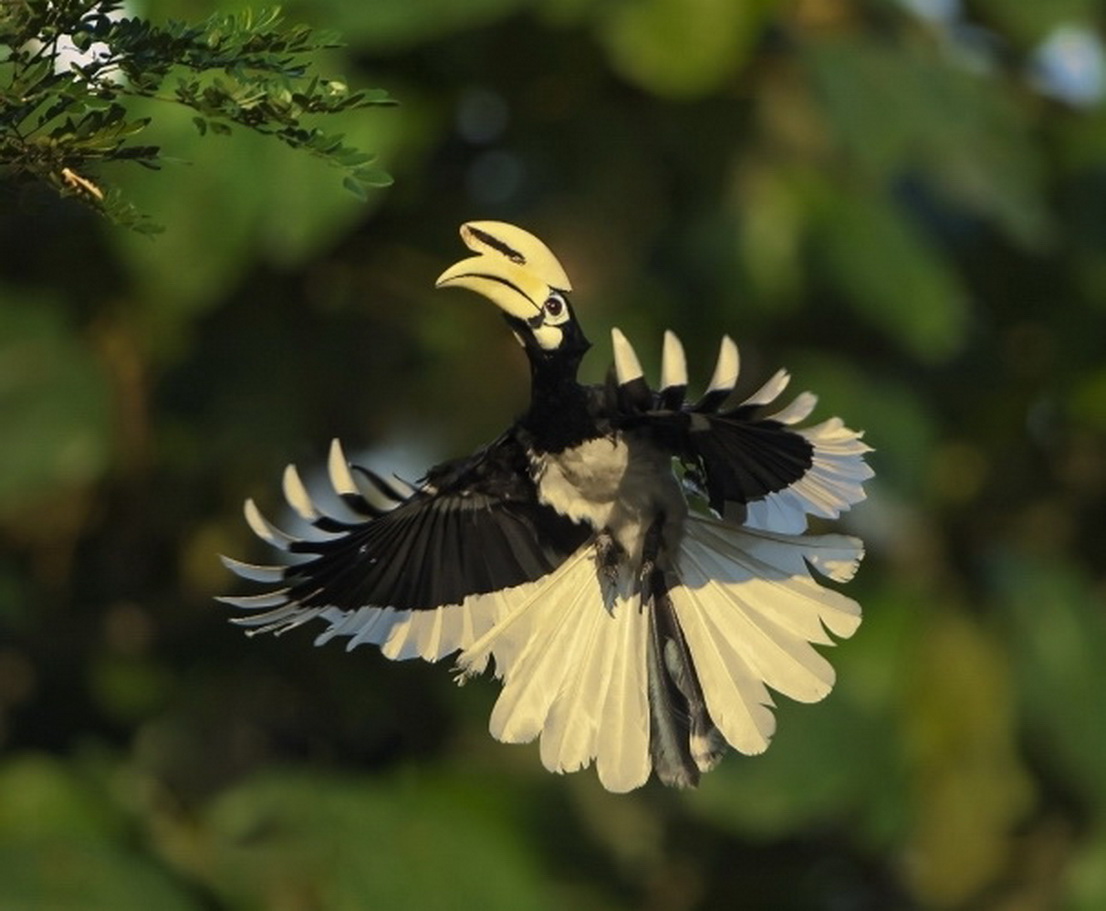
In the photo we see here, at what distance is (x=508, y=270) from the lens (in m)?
2.44

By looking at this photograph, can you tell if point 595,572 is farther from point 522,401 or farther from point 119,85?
point 522,401

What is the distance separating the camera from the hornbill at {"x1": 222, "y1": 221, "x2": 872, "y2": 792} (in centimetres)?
255

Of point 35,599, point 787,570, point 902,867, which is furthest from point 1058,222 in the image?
point 787,570

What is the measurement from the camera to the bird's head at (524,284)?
2.38 metres

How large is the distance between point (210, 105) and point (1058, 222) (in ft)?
18.0

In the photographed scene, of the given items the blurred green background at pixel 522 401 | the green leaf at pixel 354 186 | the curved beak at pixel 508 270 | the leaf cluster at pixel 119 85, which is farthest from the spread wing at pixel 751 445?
the blurred green background at pixel 522 401

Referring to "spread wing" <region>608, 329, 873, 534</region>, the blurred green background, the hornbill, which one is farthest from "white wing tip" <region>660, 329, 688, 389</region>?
the blurred green background

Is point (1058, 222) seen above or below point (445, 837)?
above

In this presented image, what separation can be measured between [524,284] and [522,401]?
3.68 metres

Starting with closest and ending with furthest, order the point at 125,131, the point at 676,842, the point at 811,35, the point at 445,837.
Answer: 1. the point at 125,131
2. the point at 445,837
3. the point at 811,35
4. the point at 676,842

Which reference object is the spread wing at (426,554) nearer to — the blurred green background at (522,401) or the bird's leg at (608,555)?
the bird's leg at (608,555)

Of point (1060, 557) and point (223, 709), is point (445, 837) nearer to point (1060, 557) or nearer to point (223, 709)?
point (223, 709)

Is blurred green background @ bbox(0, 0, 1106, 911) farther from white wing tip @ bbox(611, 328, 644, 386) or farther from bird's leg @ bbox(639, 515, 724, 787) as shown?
white wing tip @ bbox(611, 328, 644, 386)

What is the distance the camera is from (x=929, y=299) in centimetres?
599
